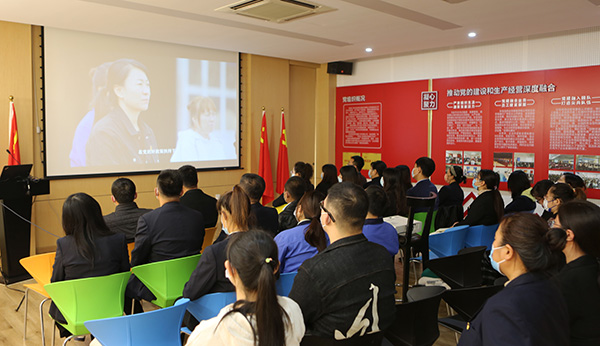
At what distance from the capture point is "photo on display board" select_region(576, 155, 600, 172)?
6.45 m

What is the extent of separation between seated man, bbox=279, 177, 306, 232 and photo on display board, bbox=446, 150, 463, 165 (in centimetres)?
456

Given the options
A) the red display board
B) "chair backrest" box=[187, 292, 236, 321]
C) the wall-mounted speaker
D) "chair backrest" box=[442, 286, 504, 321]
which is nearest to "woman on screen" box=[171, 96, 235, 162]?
the wall-mounted speaker

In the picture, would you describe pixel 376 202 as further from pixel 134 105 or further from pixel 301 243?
pixel 134 105

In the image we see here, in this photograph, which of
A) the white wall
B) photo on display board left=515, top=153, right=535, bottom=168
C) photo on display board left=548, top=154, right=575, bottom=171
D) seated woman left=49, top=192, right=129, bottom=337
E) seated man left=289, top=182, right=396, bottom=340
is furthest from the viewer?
photo on display board left=515, top=153, right=535, bottom=168

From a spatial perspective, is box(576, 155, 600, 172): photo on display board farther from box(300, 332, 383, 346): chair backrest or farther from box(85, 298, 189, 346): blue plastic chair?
box(85, 298, 189, 346): blue plastic chair

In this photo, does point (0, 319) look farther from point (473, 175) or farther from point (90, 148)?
point (473, 175)

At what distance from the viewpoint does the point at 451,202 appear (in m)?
5.52

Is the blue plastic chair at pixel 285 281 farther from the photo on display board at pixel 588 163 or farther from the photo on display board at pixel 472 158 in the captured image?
the photo on display board at pixel 472 158

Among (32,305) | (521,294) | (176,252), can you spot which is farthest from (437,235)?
(32,305)

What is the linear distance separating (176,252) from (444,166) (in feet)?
19.2

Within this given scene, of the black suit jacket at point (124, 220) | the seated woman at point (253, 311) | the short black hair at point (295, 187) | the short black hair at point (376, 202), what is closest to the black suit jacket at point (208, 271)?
the seated woman at point (253, 311)

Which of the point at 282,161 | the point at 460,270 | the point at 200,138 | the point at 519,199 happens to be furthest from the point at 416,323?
the point at 282,161

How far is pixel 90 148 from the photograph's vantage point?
22.4 feet

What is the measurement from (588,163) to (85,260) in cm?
652
